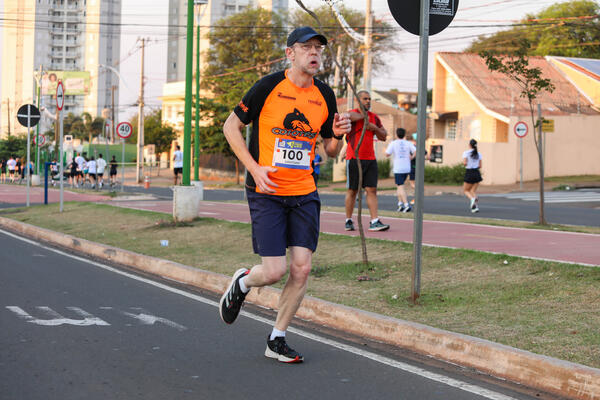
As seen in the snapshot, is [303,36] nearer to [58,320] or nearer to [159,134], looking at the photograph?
[58,320]

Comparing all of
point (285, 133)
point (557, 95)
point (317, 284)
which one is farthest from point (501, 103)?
point (285, 133)

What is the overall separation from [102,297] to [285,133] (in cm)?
386

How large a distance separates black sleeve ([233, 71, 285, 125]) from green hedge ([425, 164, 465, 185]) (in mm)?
35218

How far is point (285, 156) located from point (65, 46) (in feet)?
483

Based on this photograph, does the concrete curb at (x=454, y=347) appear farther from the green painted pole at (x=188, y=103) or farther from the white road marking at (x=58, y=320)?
the green painted pole at (x=188, y=103)

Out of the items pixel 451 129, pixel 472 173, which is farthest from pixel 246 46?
pixel 472 173

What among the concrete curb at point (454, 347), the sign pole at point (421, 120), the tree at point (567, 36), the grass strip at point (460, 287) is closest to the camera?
the concrete curb at point (454, 347)

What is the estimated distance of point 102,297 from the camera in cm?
859

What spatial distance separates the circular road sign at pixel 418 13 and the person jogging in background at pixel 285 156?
6.30 ft

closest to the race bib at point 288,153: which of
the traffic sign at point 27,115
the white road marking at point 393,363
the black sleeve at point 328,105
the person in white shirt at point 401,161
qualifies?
the black sleeve at point 328,105

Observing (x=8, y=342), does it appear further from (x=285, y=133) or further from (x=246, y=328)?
(x=285, y=133)

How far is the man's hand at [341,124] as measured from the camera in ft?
18.8

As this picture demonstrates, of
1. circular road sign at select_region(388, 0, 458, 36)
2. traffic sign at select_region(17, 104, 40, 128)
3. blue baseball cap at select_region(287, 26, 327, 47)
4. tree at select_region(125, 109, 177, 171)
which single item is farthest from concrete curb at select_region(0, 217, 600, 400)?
tree at select_region(125, 109, 177, 171)

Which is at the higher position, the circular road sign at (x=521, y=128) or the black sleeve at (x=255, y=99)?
the circular road sign at (x=521, y=128)
